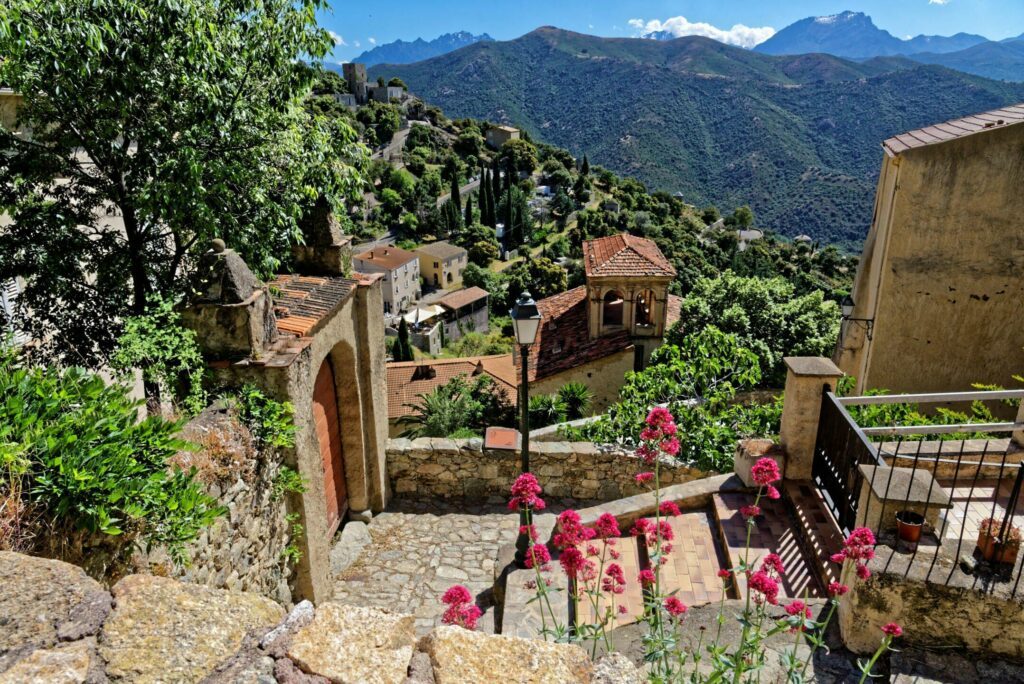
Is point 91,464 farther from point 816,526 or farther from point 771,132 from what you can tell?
point 771,132

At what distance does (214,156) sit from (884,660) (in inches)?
324

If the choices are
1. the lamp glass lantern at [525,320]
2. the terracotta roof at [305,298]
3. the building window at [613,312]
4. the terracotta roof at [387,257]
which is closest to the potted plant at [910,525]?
the lamp glass lantern at [525,320]

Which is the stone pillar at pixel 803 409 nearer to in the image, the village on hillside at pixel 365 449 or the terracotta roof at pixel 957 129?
the village on hillside at pixel 365 449

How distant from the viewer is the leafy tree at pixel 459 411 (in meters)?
11.0

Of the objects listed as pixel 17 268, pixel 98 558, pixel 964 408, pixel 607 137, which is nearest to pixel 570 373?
pixel 964 408

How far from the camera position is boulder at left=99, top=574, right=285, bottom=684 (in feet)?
7.13

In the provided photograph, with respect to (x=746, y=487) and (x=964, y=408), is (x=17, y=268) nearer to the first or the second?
(x=746, y=487)

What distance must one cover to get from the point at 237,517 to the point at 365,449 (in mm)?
3931

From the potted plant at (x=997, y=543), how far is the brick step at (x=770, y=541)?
156 centimetres

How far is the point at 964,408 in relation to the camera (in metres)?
9.53

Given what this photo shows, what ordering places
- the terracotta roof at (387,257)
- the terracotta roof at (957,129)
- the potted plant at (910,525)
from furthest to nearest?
1. the terracotta roof at (387,257)
2. the terracotta roof at (957,129)
3. the potted plant at (910,525)

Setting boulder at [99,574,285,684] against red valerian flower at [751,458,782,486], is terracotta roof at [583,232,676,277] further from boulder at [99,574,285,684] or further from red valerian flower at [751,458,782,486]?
boulder at [99,574,285,684]

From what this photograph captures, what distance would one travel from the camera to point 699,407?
905 cm

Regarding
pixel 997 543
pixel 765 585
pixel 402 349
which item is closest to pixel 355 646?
pixel 765 585
